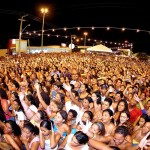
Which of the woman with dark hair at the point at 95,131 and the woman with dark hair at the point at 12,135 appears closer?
the woman with dark hair at the point at 12,135

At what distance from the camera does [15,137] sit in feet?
13.5

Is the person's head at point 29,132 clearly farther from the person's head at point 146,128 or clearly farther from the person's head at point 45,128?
the person's head at point 146,128

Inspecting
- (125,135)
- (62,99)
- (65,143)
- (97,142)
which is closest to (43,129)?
(65,143)

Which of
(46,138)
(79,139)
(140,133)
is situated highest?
(79,139)

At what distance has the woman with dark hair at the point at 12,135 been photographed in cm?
389

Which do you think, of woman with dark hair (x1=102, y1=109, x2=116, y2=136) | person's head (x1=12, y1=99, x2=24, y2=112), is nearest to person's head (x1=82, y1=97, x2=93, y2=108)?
woman with dark hair (x1=102, y1=109, x2=116, y2=136)

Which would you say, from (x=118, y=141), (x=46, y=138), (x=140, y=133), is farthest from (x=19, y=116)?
(x=140, y=133)

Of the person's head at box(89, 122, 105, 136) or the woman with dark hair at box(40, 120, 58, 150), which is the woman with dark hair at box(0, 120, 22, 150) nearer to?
the woman with dark hair at box(40, 120, 58, 150)

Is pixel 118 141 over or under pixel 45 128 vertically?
under

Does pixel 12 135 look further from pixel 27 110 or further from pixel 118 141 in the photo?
pixel 118 141

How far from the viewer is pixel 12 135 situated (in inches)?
162

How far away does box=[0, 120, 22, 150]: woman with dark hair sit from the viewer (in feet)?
12.8

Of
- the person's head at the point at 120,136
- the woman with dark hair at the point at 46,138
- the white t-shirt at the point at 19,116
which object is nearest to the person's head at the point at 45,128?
the woman with dark hair at the point at 46,138

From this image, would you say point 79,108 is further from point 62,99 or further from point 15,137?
point 15,137
